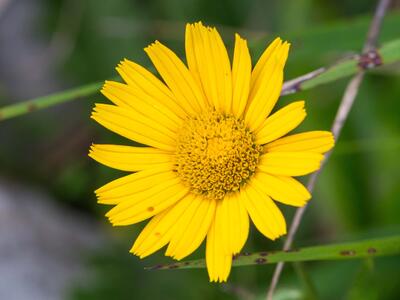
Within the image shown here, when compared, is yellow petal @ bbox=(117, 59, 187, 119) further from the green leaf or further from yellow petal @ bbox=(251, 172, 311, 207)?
the green leaf

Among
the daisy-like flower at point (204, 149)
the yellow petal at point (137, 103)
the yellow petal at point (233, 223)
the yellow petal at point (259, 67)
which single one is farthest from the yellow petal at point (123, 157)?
the yellow petal at point (259, 67)

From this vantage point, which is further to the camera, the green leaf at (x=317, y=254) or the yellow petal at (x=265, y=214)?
the green leaf at (x=317, y=254)

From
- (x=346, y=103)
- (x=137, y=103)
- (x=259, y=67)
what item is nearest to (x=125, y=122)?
(x=137, y=103)

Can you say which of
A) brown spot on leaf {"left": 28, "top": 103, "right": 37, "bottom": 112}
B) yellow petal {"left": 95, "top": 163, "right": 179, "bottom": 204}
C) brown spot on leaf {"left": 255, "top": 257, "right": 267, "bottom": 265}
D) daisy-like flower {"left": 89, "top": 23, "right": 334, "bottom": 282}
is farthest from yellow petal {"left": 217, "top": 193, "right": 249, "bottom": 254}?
brown spot on leaf {"left": 28, "top": 103, "right": 37, "bottom": 112}

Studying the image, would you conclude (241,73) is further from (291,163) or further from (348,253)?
(348,253)

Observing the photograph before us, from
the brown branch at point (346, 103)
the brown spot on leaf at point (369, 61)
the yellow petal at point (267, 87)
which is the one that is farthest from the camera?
the brown spot on leaf at point (369, 61)

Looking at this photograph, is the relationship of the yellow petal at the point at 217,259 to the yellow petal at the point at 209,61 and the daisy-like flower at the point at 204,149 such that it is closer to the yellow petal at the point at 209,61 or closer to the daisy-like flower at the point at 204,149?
the daisy-like flower at the point at 204,149

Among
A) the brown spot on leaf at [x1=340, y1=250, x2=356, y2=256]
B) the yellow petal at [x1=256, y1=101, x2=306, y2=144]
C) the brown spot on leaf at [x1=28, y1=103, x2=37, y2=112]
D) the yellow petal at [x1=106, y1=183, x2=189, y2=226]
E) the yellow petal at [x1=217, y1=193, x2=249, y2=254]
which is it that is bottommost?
Answer: the brown spot on leaf at [x1=340, y1=250, x2=356, y2=256]
